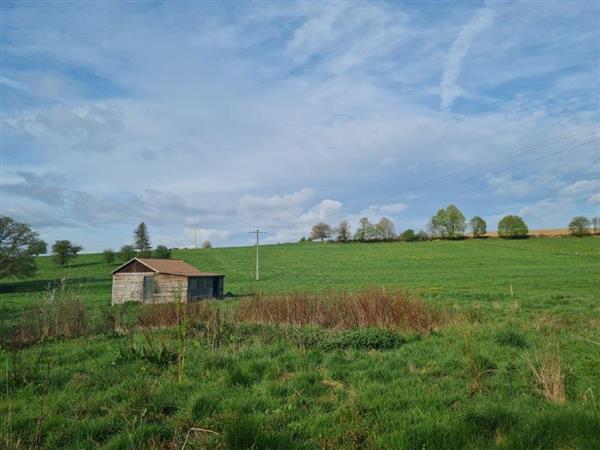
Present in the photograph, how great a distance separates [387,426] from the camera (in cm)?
454

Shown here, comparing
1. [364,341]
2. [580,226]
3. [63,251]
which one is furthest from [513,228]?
[364,341]

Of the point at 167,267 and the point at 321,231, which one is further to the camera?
the point at 321,231

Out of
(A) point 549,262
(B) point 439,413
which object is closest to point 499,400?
(B) point 439,413

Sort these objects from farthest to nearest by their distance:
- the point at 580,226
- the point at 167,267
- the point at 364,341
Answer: the point at 580,226, the point at 167,267, the point at 364,341

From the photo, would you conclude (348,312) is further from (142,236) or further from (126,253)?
(142,236)

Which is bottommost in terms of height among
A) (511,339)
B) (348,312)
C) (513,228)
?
(511,339)

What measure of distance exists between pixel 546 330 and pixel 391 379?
721cm

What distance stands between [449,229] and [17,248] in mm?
76225

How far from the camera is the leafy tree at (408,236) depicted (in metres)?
90.2

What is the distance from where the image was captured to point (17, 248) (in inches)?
1827

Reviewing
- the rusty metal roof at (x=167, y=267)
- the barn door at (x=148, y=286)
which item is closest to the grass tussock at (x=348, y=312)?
the rusty metal roof at (x=167, y=267)

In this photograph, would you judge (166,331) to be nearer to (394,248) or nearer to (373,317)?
(373,317)

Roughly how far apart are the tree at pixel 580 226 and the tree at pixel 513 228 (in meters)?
8.15

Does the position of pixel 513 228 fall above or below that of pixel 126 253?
above
